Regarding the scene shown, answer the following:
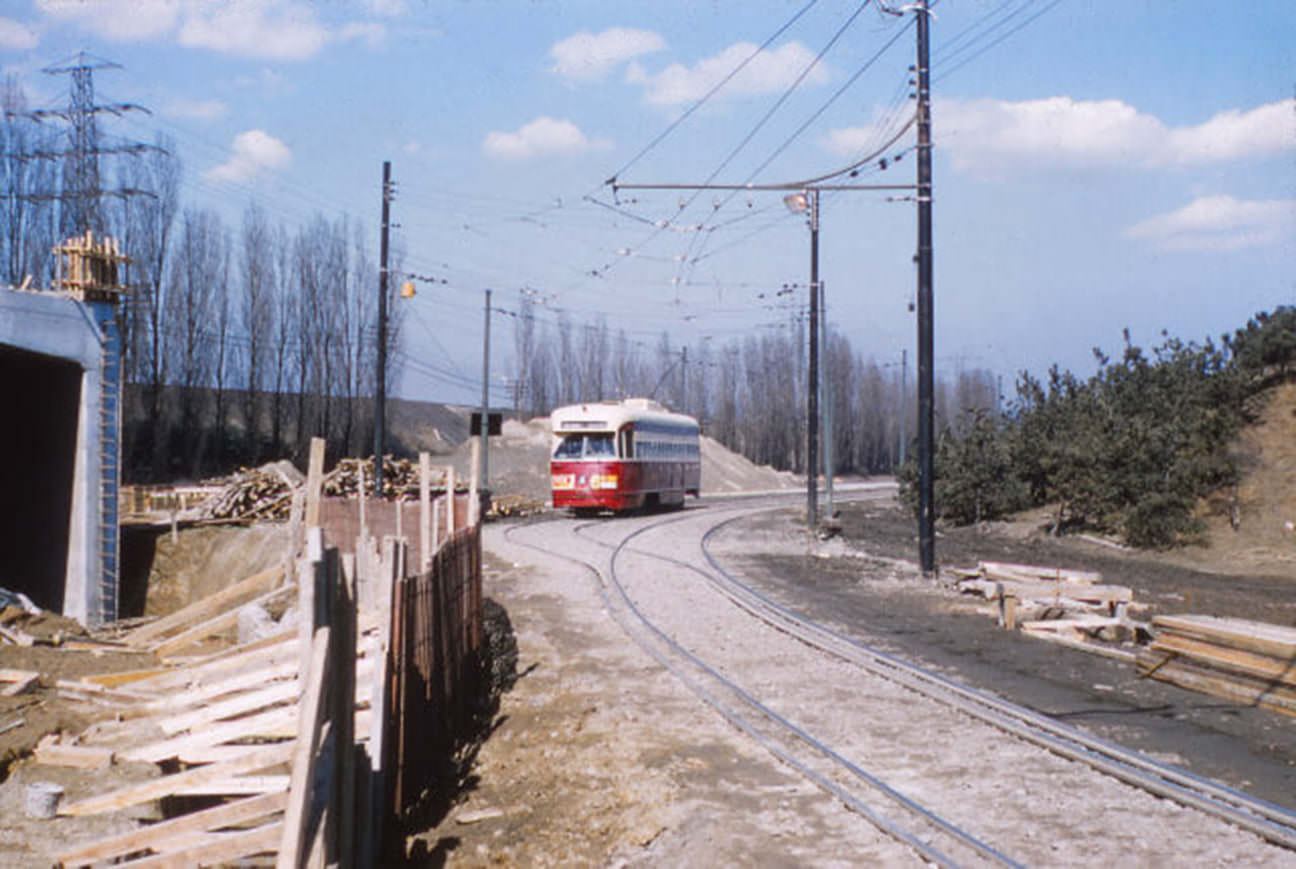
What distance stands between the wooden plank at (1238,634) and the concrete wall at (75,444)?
1823 cm

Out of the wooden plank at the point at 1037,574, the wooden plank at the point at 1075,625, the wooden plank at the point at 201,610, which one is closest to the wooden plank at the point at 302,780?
the wooden plank at the point at 201,610

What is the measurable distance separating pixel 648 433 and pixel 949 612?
20.4 meters

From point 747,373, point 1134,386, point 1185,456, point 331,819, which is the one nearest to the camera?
point 331,819

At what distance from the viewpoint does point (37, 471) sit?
22.7m

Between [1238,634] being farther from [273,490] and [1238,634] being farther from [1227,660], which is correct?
[273,490]

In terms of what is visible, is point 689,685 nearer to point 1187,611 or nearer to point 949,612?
point 949,612

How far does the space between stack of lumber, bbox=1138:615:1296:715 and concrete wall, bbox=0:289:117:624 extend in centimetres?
1816

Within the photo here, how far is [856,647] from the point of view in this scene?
1229 centimetres

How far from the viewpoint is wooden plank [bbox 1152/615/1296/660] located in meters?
9.36

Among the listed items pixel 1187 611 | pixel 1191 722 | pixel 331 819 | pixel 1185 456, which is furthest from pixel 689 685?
pixel 1185 456

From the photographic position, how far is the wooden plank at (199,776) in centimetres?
545

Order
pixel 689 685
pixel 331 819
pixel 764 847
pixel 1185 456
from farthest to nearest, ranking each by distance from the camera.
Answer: pixel 1185 456, pixel 689 685, pixel 764 847, pixel 331 819

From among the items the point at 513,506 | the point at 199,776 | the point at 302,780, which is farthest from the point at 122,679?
the point at 513,506

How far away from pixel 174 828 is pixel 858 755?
4.63 meters
